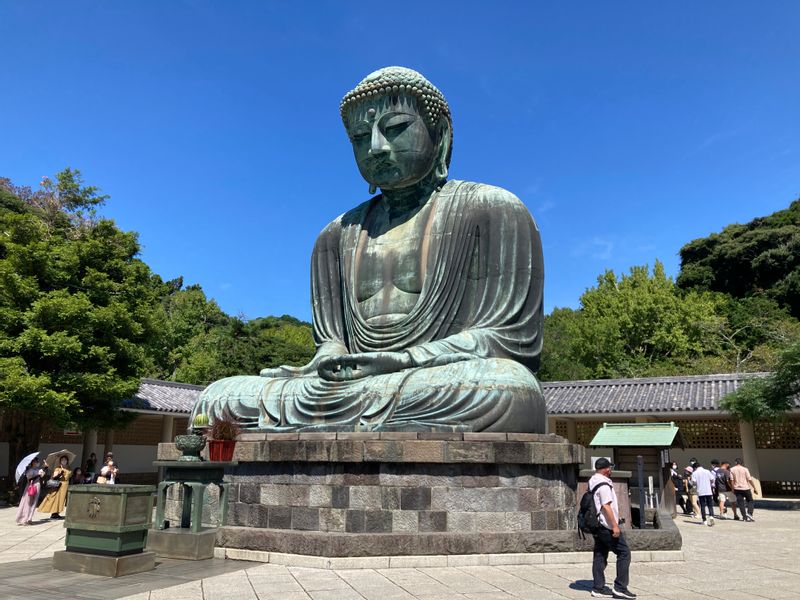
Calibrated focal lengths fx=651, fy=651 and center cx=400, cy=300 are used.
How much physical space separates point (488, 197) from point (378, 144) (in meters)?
1.64

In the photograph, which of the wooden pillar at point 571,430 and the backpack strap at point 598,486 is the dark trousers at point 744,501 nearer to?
the wooden pillar at point 571,430

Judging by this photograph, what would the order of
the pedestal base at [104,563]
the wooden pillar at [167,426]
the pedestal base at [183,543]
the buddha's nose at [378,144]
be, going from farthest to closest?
1. the wooden pillar at [167,426]
2. the buddha's nose at [378,144]
3. the pedestal base at [183,543]
4. the pedestal base at [104,563]

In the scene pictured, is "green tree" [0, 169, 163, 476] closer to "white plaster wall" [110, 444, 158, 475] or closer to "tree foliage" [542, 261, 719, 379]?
"white plaster wall" [110, 444, 158, 475]

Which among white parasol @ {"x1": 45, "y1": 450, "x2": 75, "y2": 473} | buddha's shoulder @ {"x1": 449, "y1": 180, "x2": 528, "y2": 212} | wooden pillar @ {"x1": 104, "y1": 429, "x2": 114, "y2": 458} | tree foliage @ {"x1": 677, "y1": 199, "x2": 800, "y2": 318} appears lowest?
white parasol @ {"x1": 45, "y1": 450, "x2": 75, "y2": 473}

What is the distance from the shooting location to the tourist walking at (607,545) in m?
4.90

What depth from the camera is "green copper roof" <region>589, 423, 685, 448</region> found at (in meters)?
13.5

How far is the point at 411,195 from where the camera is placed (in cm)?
921

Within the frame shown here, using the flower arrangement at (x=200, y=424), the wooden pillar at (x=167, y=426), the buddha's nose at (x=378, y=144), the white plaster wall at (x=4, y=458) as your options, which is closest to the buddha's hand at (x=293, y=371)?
the flower arrangement at (x=200, y=424)

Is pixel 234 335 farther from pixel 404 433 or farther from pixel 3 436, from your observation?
pixel 404 433

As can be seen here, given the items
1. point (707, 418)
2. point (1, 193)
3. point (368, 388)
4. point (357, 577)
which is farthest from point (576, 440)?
point (1, 193)

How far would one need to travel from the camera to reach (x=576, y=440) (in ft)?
Answer: 75.9

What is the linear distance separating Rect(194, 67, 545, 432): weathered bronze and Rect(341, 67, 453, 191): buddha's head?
16 mm

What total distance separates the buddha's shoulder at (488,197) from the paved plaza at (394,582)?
4491 millimetres

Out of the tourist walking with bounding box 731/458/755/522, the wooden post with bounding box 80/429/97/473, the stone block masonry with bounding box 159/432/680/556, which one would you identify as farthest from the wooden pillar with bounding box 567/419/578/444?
the stone block masonry with bounding box 159/432/680/556
